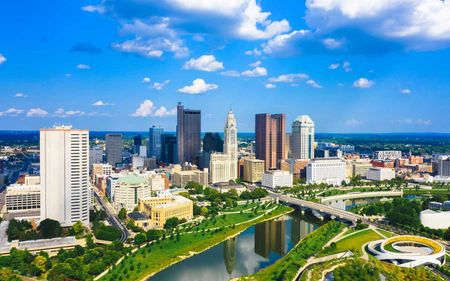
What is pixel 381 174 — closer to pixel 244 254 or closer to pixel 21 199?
pixel 244 254

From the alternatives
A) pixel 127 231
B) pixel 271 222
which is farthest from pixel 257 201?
pixel 127 231

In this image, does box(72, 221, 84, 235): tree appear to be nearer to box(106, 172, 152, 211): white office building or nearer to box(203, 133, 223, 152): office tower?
box(106, 172, 152, 211): white office building

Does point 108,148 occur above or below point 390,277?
above

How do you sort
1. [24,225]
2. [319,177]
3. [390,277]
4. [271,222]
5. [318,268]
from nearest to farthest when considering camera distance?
[390,277], [318,268], [24,225], [271,222], [319,177]

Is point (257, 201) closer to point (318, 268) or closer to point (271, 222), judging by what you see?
point (271, 222)

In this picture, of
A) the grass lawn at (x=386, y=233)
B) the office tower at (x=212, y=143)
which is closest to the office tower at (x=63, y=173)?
the grass lawn at (x=386, y=233)

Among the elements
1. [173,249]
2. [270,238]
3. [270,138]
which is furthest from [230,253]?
[270,138]

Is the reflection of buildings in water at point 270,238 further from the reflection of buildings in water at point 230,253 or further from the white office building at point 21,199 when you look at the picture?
the white office building at point 21,199
